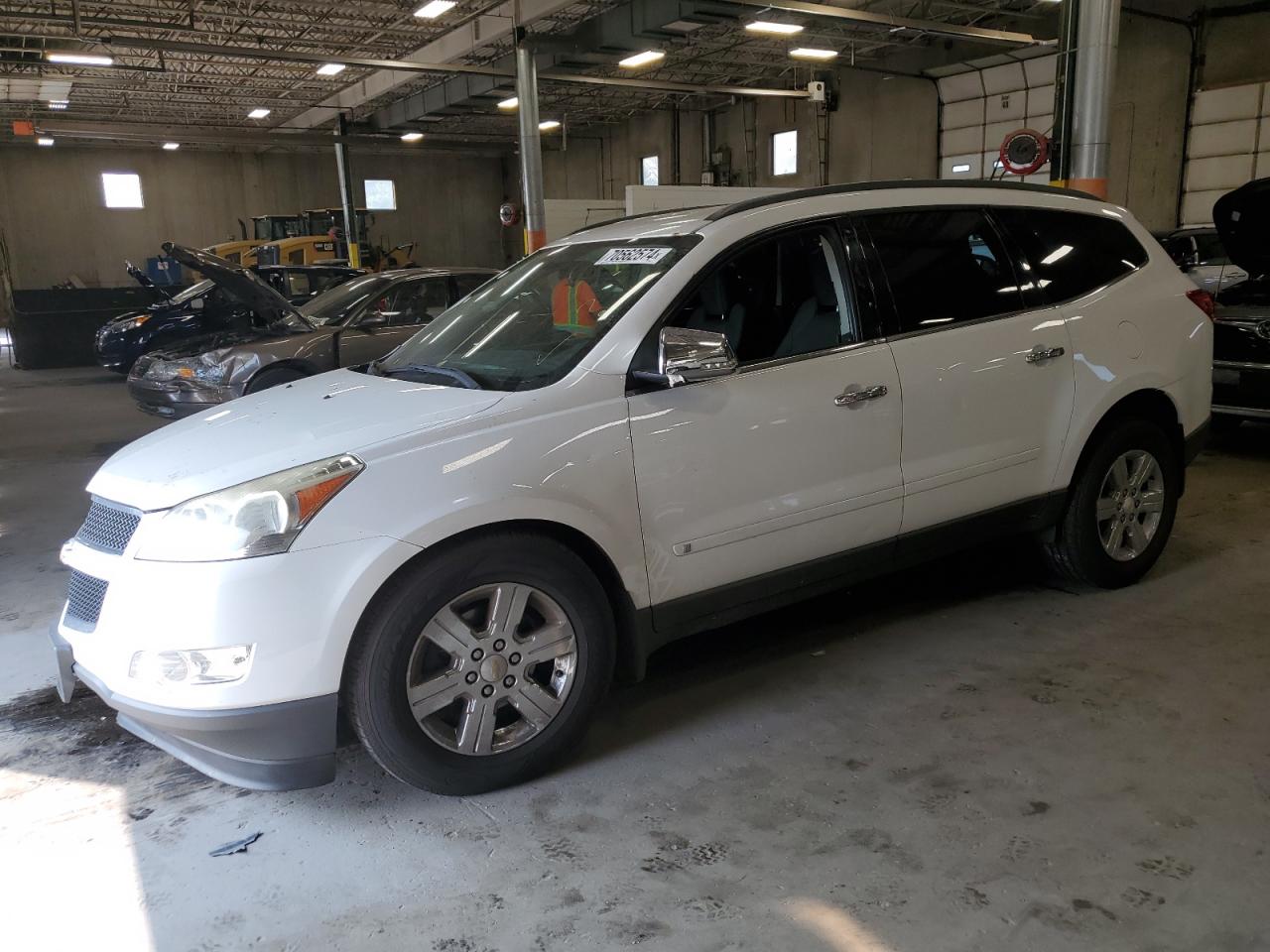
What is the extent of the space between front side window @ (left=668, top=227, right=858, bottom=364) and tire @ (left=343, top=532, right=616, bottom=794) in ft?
3.10

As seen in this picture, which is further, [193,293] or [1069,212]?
[193,293]

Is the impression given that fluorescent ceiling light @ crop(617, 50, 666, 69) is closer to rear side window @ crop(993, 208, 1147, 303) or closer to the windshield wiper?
rear side window @ crop(993, 208, 1147, 303)

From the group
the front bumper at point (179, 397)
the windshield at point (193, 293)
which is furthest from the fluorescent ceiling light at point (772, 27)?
the front bumper at point (179, 397)

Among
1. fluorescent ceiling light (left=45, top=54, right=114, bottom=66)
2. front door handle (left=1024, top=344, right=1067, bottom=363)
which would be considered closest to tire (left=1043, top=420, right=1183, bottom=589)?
front door handle (left=1024, top=344, right=1067, bottom=363)

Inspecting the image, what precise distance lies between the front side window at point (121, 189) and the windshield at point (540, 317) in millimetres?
28143

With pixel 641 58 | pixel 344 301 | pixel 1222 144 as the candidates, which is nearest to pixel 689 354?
pixel 344 301

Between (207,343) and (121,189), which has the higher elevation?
(121,189)

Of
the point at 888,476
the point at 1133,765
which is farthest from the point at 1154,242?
the point at 1133,765

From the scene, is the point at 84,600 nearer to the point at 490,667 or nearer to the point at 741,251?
the point at 490,667

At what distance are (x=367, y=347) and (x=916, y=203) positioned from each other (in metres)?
6.05

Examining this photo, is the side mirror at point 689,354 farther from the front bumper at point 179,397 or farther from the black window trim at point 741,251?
the front bumper at point 179,397

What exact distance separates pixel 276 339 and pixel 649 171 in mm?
19199

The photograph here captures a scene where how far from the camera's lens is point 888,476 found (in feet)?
11.0

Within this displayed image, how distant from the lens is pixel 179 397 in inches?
329
